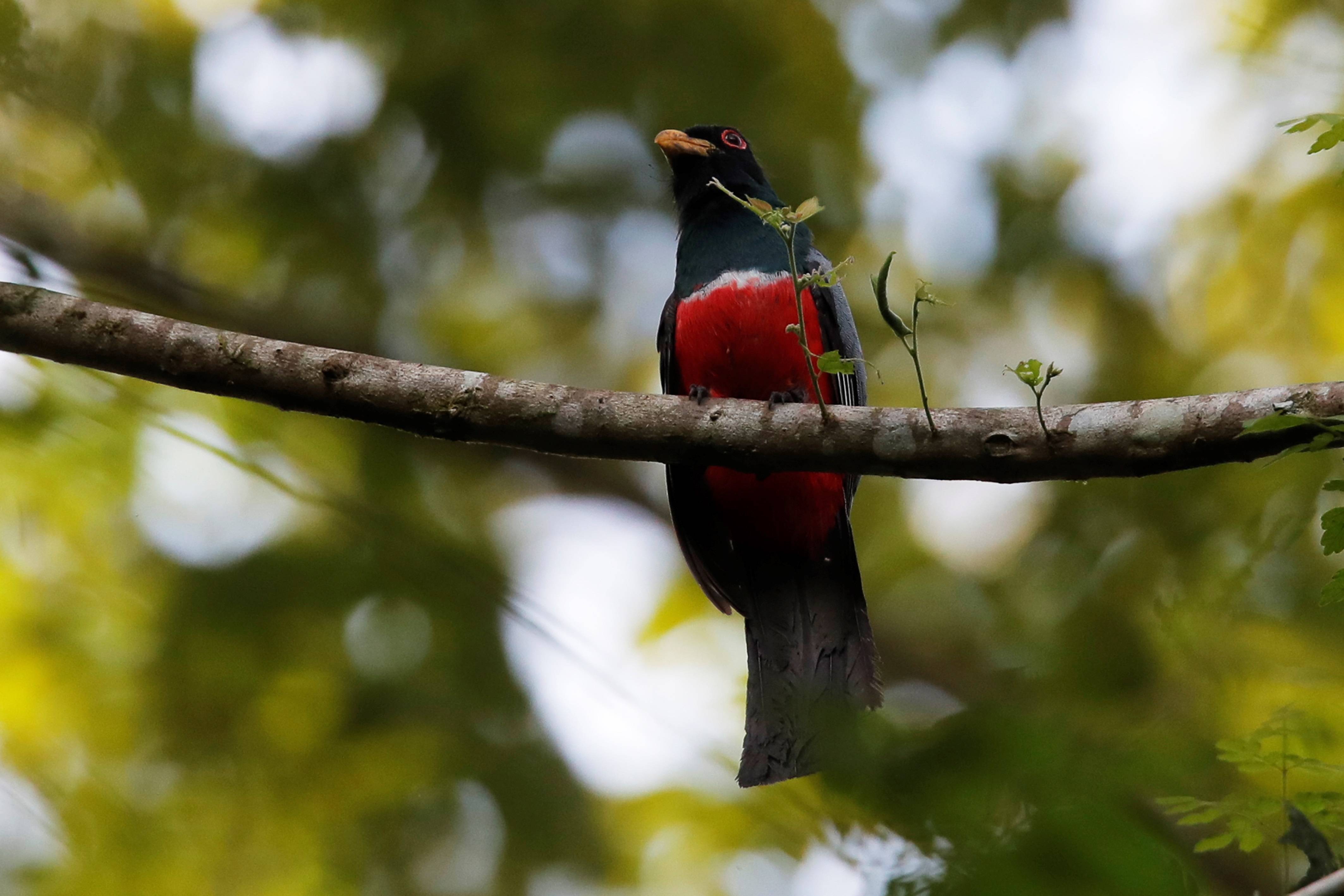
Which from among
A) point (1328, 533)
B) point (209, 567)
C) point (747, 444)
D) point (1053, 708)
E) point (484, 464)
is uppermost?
point (484, 464)

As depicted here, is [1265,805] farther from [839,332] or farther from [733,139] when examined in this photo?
[733,139]

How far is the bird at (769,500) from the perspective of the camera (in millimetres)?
4512

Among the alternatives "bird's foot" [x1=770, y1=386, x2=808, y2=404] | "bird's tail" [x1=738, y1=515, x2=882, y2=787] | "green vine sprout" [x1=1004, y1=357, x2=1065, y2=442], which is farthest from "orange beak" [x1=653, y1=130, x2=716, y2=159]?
"green vine sprout" [x1=1004, y1=357, x2=1065, y2=442]

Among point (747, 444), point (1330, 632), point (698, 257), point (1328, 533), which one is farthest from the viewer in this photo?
point (698, 257)

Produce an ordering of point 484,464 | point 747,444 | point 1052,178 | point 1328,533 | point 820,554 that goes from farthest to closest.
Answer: point 1052,178
point 484,464
point 820,554
point 747,444
point 1328,533

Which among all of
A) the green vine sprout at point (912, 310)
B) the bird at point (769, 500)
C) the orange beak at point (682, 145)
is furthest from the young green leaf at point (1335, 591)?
the orange beak at point (682, 145)

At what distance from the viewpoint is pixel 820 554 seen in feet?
15.8

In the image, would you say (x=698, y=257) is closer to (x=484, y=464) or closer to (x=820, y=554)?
(x=820, y=554)

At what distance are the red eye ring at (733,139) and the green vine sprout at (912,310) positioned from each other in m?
3.06

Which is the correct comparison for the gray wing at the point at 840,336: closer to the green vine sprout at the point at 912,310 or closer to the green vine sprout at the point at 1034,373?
the green vine sprout at the point at 912,310

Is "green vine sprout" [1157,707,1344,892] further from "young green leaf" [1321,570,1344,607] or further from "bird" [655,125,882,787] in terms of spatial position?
"bird" [655,125,882,787]

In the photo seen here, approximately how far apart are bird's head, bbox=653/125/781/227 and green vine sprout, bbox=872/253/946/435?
9.01 ft

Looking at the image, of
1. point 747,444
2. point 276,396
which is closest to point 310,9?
point 276,396

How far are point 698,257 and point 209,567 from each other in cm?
245
